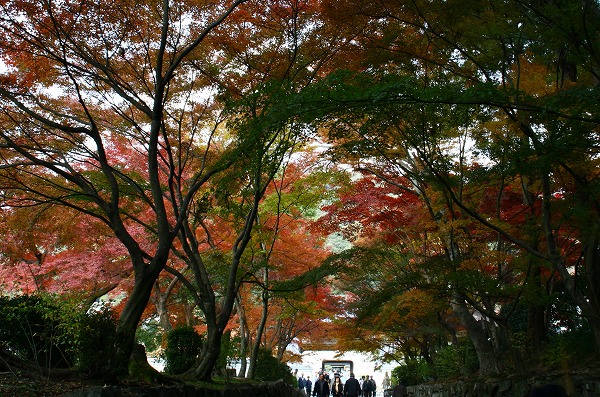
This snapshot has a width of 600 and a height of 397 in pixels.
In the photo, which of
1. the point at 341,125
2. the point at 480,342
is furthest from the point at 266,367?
the point at 341,125

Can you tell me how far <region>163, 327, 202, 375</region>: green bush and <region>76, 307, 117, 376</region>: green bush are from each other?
17.4 feet

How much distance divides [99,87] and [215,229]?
8.40m

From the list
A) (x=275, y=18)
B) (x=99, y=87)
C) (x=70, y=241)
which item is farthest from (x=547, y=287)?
(x=70, y=241)

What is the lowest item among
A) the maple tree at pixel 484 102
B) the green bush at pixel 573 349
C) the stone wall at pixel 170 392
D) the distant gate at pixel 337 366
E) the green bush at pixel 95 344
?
the stone wall at pixel 170 392

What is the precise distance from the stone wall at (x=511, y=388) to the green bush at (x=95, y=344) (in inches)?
189

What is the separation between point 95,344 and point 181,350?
5696mm

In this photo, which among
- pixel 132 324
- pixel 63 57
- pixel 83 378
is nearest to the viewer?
pixel 83 378

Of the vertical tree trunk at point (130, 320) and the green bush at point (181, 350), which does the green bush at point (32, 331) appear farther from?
the green bush at point (181, 350)

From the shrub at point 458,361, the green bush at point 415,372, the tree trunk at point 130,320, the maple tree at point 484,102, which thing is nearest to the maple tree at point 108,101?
the tree trunk at point 130,320

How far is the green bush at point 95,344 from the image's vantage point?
6.21 m

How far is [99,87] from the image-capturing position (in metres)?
10.1

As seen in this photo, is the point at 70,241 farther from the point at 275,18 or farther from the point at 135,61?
the point at 275,18

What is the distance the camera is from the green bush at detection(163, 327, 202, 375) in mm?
11461

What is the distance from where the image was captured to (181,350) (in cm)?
1171
